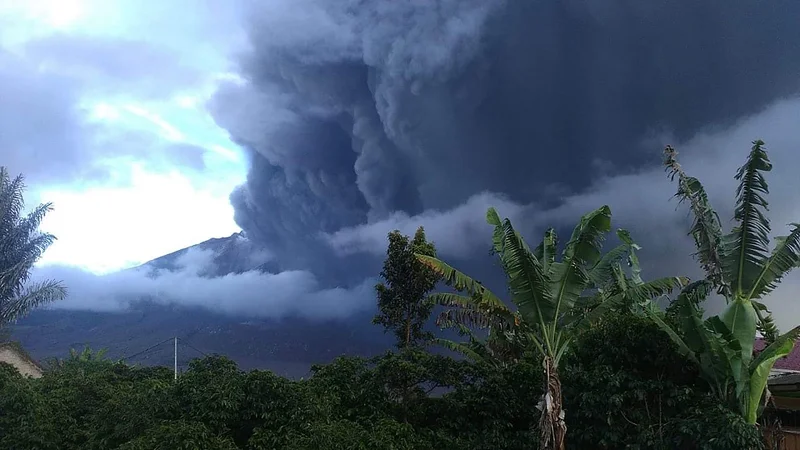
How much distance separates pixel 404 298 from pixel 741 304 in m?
9.98

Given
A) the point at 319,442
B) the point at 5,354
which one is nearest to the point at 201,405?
the point at 319,442

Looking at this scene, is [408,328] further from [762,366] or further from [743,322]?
[762,366]

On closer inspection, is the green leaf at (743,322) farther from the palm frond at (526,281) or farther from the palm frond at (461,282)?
the palm frond at (461,282)

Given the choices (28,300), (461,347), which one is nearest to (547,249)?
(461,347)

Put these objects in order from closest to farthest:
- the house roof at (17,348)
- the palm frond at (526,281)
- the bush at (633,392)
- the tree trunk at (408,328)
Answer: the palm frond at (526,281) → the bush at (633,392) → the tree trunk at (408,328) → the house roof at (17,348)

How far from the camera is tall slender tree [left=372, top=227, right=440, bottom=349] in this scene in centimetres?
1791

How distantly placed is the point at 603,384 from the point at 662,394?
1.10m

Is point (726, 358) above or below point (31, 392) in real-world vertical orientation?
above

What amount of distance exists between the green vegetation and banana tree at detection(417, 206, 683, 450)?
0.09ft

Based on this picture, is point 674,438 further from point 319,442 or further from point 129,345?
point 129,345

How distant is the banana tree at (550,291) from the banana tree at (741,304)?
1.89 m

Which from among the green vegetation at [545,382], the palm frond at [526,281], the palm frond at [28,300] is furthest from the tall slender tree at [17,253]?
the palm frond at [526,281]

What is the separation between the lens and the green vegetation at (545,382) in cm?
982

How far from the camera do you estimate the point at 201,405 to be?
10.6 metres
